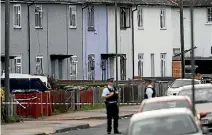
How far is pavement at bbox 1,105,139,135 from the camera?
2970 cm

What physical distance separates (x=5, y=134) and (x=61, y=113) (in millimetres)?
12987

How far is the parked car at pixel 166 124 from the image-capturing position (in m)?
15.2

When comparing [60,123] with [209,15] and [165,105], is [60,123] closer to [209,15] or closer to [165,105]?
[165,105]

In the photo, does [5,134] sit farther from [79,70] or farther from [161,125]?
[79,70]

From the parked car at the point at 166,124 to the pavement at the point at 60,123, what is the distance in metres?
13.2

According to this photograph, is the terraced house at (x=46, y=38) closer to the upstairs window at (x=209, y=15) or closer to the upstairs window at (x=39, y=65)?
the upstairs window at (x=39, y=65)

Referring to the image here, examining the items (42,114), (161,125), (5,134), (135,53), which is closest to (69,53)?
(135,53)

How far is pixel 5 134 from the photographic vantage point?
2795 cm

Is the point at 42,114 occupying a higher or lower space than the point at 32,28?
lower

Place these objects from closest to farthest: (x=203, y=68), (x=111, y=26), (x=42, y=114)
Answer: (x=42, y=114) < (x=111, y=26) < (x=203, y=68)

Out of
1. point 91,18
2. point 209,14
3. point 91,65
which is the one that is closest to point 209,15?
point 209,14

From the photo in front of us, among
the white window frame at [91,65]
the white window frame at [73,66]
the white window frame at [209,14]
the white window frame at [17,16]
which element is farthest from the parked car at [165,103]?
the white window frame at [209,14]

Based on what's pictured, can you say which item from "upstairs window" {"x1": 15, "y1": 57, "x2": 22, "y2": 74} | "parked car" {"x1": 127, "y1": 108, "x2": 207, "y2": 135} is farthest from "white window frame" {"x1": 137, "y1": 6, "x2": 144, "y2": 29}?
"parked car" {"x1": 127, "y1": 108, "x2": 207, "y2": 135}

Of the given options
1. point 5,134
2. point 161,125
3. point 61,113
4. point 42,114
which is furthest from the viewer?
point 61,113
